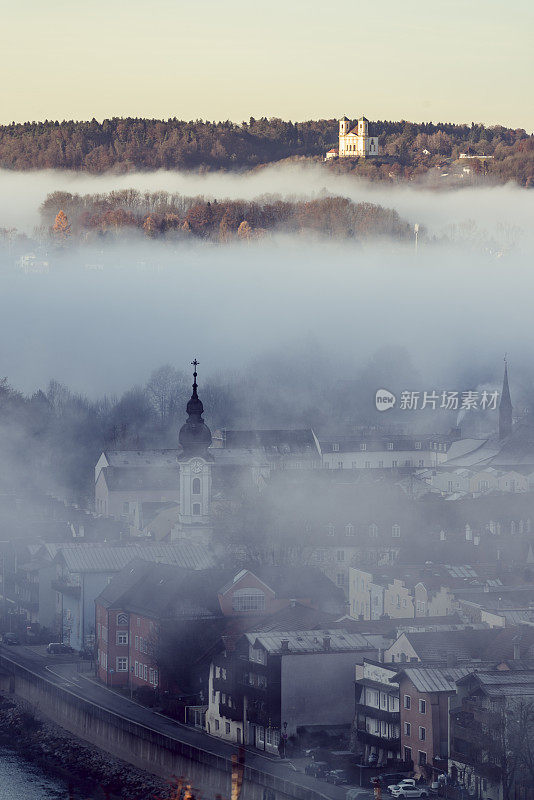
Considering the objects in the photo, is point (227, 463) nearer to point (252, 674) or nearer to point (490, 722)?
point (252, 674)

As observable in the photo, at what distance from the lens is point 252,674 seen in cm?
2234

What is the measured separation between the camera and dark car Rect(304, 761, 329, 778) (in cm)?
1973

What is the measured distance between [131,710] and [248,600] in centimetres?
253

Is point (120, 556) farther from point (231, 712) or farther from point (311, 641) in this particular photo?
point (311, 641)

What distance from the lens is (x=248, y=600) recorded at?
2592 centimetres

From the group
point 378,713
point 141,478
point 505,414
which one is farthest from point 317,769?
point 505,414

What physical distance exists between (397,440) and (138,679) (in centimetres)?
2186

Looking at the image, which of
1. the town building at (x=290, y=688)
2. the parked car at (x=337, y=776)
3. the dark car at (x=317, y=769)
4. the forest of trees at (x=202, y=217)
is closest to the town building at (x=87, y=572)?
the town building at (x=290, y=688)

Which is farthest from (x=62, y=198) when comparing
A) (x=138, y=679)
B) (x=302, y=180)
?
(x=138, y=679)

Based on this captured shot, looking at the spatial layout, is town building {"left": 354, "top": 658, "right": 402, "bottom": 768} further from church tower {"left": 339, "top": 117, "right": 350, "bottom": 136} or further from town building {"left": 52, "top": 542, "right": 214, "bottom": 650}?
church tower {"left": 339, "top": 117, "right": 350, "bottom": 136}

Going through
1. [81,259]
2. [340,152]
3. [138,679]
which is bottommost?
[138,679]

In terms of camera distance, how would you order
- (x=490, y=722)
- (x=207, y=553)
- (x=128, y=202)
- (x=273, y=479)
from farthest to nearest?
(x=128, y=202)
(x=273, y=479)
(x=207, y=553)
(x=490, y=722)

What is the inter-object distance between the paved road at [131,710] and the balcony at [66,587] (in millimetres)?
1112

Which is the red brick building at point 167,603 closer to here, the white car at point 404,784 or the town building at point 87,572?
the town building at point 87,572
